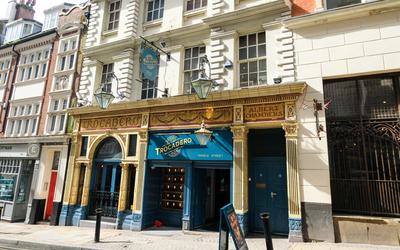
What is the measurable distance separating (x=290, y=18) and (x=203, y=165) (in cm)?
593

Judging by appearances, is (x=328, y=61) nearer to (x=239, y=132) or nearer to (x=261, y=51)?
(x=261, y=51)

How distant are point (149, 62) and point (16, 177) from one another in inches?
431

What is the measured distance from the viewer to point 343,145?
8094 millimetres

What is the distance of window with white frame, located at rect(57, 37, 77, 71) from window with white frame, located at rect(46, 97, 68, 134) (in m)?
1.97

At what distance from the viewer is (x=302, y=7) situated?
9039mm

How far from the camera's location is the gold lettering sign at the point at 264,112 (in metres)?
8.58

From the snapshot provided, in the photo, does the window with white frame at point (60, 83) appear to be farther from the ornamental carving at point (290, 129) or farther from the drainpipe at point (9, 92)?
the ornamental carving at point (290, 129)

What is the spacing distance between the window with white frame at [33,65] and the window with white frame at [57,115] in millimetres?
2471

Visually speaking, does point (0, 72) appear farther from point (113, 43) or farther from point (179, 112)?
point (179, 112)

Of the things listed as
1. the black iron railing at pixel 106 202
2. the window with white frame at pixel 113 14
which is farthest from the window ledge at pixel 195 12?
the black iron railing at pixel 106 202

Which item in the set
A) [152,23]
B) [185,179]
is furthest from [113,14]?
[185,179]

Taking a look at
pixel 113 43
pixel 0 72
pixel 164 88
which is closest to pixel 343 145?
pixel 164 88

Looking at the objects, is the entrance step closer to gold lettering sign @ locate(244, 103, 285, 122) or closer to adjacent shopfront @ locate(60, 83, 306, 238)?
adjacent shopfront @ locate(60, 83, 306, 238)

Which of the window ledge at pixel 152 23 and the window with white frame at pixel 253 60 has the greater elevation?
the window ledge at pixel 152 23
